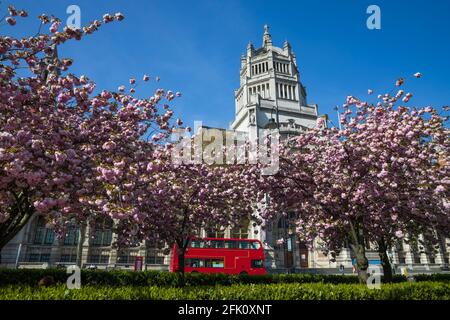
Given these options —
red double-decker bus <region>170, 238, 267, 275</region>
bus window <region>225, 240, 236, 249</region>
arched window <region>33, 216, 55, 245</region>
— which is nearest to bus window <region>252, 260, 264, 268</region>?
red double-decker bus <region>170, 238, 267, 275</region>

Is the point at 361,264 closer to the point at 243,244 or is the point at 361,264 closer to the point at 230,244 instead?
the point at 230,244

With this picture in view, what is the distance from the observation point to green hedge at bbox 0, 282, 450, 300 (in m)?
6.18

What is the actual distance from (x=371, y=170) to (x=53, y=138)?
40.2 ft

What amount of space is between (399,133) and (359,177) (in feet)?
7.91

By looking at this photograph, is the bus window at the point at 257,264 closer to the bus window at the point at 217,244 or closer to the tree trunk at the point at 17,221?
the bus window at the point at 217,244

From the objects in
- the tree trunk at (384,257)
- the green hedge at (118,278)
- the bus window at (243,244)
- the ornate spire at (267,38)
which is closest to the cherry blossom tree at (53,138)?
the green hedge at (118,278)

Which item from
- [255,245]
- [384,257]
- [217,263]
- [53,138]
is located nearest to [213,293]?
[53,138]

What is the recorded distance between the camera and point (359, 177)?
12562 millimetres

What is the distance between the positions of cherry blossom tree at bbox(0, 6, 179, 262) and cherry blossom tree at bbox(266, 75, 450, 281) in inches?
324

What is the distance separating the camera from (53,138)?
891 centimetres

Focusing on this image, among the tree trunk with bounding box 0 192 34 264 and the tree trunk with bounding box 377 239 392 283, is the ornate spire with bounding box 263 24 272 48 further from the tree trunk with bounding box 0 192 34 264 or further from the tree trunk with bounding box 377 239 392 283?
the tree trunk with bounding box 0 192 34 264

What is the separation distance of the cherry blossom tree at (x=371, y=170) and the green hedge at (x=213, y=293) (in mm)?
4384

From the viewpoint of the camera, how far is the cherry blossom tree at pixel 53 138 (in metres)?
8.13
